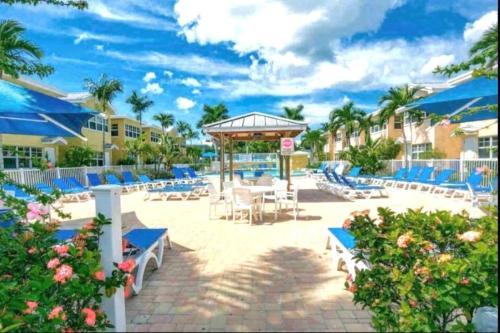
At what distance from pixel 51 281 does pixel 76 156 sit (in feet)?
68.4

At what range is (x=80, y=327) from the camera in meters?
2.29

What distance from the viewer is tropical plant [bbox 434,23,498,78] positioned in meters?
2.51

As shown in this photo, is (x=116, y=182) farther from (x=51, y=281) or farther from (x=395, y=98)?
(x=395, y=98)

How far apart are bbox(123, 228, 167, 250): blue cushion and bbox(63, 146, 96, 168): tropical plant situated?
17925 millimetres

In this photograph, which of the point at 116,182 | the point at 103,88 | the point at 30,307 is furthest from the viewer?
the point at 103,88

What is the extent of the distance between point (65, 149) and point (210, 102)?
91.9 ft

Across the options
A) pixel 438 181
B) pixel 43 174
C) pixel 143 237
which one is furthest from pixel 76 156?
pixel 438 181

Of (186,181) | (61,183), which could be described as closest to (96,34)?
(61,183)

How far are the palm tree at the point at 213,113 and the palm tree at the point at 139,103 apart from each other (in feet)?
30.8

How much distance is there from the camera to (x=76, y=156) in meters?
20.1

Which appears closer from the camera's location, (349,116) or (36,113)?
(36,113)

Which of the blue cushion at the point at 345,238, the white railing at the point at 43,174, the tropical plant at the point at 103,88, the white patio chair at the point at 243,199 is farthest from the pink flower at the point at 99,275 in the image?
the tropical plant at the point at 103,88

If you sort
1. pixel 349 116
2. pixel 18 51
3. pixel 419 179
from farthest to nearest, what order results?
pixel 349 116
pixel 419 179
pixel 18 51

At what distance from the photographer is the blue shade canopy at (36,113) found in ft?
12.1
